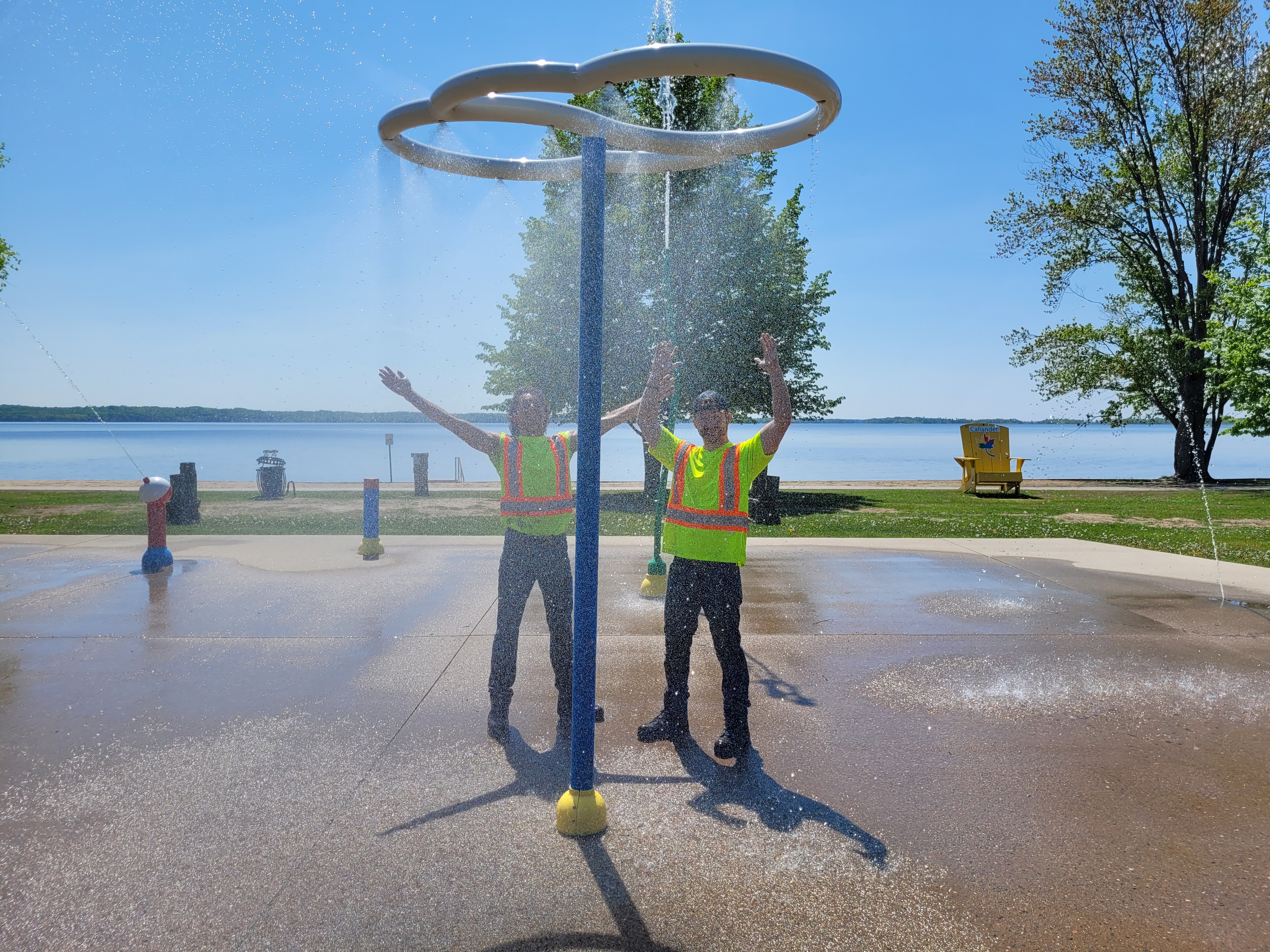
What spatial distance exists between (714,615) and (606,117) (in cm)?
254

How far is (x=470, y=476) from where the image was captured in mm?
58156

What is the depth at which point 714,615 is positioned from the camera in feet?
13.8

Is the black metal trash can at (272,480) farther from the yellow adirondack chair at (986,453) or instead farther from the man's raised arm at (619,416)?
the yellow adirondack chair at (986,453)

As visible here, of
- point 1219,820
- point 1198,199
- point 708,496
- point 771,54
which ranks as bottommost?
point 1219,820

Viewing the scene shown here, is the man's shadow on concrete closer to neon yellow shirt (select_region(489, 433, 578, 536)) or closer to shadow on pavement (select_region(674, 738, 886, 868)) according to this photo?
shadow on pavement (select_region(674, 738, 886, 868))

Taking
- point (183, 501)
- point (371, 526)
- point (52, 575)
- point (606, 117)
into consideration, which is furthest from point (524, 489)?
point (183, 501)

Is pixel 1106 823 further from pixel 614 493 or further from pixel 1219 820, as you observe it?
pixel 614 493

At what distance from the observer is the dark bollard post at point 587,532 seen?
11.3ft

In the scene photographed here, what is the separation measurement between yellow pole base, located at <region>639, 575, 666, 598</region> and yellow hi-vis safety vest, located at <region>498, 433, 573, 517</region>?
3581mm

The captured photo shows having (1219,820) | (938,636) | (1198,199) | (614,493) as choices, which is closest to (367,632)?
(938,636)

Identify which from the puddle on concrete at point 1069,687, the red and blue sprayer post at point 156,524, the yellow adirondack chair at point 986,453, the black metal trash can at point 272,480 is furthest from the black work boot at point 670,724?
the yellow adirondack chair at point 986,453

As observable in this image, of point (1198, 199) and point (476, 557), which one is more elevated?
point (1198, 199)

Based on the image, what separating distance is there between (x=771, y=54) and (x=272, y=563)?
848cm

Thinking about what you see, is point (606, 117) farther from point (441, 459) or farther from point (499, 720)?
point (441, 459)
